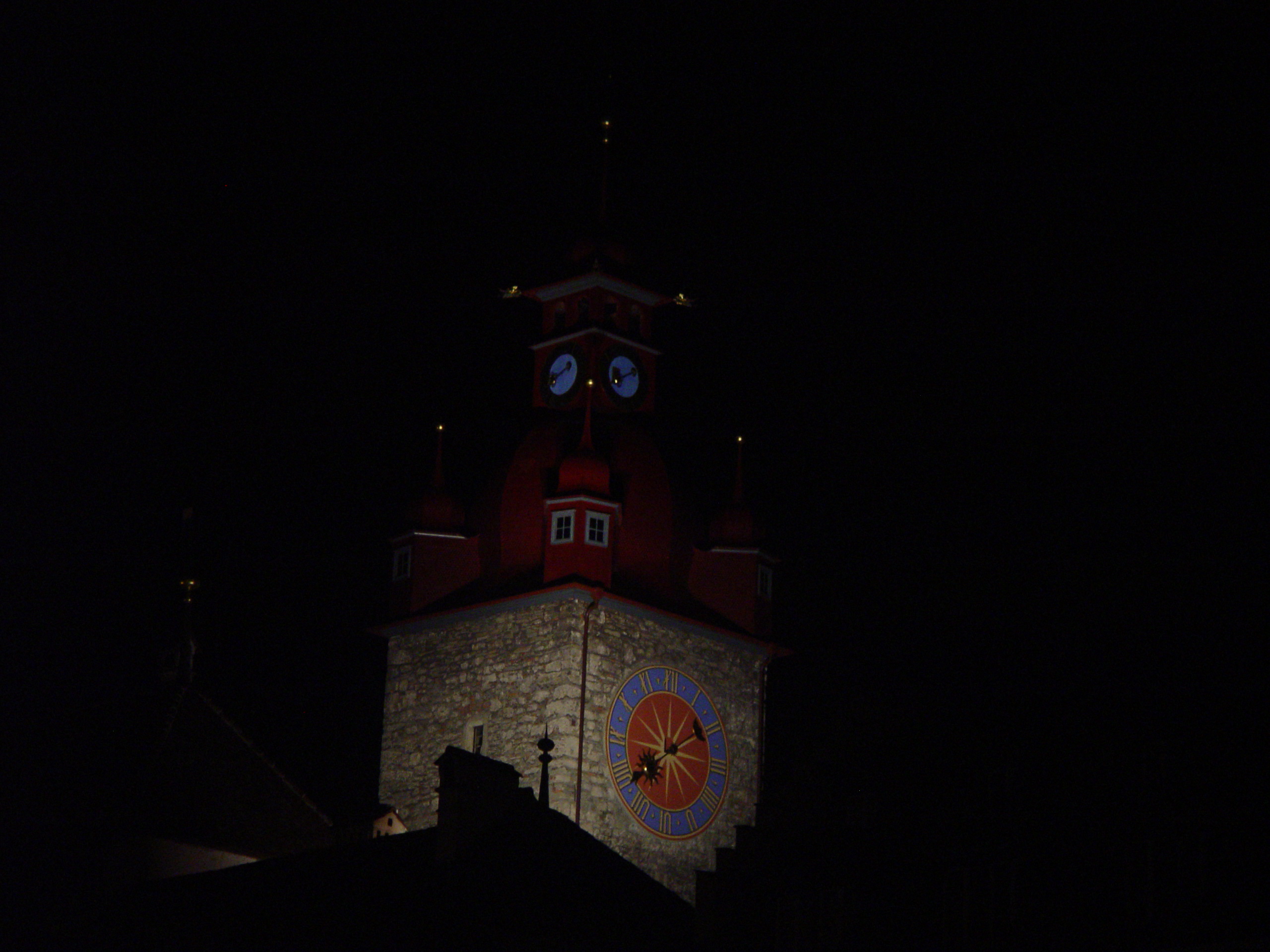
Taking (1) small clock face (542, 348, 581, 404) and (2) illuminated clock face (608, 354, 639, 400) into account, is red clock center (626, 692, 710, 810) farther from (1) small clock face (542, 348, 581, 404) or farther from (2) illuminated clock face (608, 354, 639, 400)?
(1) small clock face (542, 348, 581, 404)

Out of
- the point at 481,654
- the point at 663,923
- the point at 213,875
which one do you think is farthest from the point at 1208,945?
the point at 481,654

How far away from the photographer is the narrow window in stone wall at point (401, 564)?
45.9 meters

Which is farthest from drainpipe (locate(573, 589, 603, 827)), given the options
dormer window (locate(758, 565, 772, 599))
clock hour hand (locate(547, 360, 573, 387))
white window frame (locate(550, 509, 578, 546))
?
clock hour hand (locate(547, 360, 573, 387))

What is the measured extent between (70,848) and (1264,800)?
20.1 meters

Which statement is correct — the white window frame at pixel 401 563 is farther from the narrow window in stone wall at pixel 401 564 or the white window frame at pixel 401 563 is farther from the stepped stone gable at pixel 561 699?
the stepped stone gable at pixel 561 699

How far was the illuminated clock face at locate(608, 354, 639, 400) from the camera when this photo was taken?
4644cm

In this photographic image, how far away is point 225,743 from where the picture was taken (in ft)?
142

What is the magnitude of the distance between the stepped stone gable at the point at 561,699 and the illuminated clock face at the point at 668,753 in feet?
0.52

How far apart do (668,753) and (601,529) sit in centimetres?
364

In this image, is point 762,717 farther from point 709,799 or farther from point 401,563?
point 401,563

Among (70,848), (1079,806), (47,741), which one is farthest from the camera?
(47,741)

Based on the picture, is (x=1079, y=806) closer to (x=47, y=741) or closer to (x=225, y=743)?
Answer: (x=225, y=743)

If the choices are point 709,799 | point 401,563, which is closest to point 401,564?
point 401,563

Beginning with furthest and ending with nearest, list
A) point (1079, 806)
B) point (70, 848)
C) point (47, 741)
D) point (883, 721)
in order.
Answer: point (47, 741) → point (70, 848) → point (883, 721) → point (1079, 806)
